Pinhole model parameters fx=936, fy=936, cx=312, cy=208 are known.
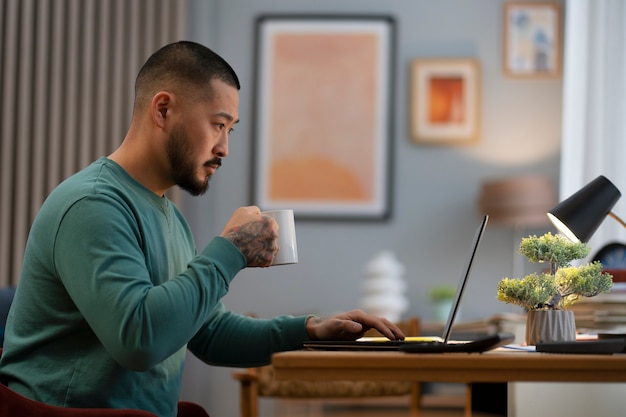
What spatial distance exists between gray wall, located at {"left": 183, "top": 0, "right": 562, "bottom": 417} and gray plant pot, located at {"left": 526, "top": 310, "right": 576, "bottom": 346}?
3297 millimetres

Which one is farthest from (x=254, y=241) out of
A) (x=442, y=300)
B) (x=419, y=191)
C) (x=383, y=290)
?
(x=419, y=191)

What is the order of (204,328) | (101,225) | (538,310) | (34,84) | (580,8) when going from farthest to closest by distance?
(34,84), (580,8), (204,328), (538,310), (101,225)

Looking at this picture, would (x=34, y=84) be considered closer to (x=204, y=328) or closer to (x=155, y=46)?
(x=155, y=46)

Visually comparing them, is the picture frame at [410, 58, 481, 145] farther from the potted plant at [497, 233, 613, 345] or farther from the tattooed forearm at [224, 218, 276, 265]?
the tattooed forearm at [224, 218, 276, 265]

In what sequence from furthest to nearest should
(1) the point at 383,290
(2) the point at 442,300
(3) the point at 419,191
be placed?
(3) the point at 419,191 < (2) the point at 442,300 < (1) the point at 383,290

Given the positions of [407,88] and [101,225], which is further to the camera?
[407,88]

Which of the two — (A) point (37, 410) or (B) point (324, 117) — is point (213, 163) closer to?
(A) point (37, 410)

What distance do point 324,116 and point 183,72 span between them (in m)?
3.44

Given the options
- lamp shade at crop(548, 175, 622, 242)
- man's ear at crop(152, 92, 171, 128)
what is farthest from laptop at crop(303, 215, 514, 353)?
man's ear at crop(152, 92, 171, 128)

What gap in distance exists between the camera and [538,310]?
1.72 metres

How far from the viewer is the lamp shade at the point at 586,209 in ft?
5.90

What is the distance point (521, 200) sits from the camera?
461 centimetres

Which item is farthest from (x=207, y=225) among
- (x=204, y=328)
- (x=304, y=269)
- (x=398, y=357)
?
(x=398, y=357)

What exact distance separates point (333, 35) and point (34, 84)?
1641 millimetres
